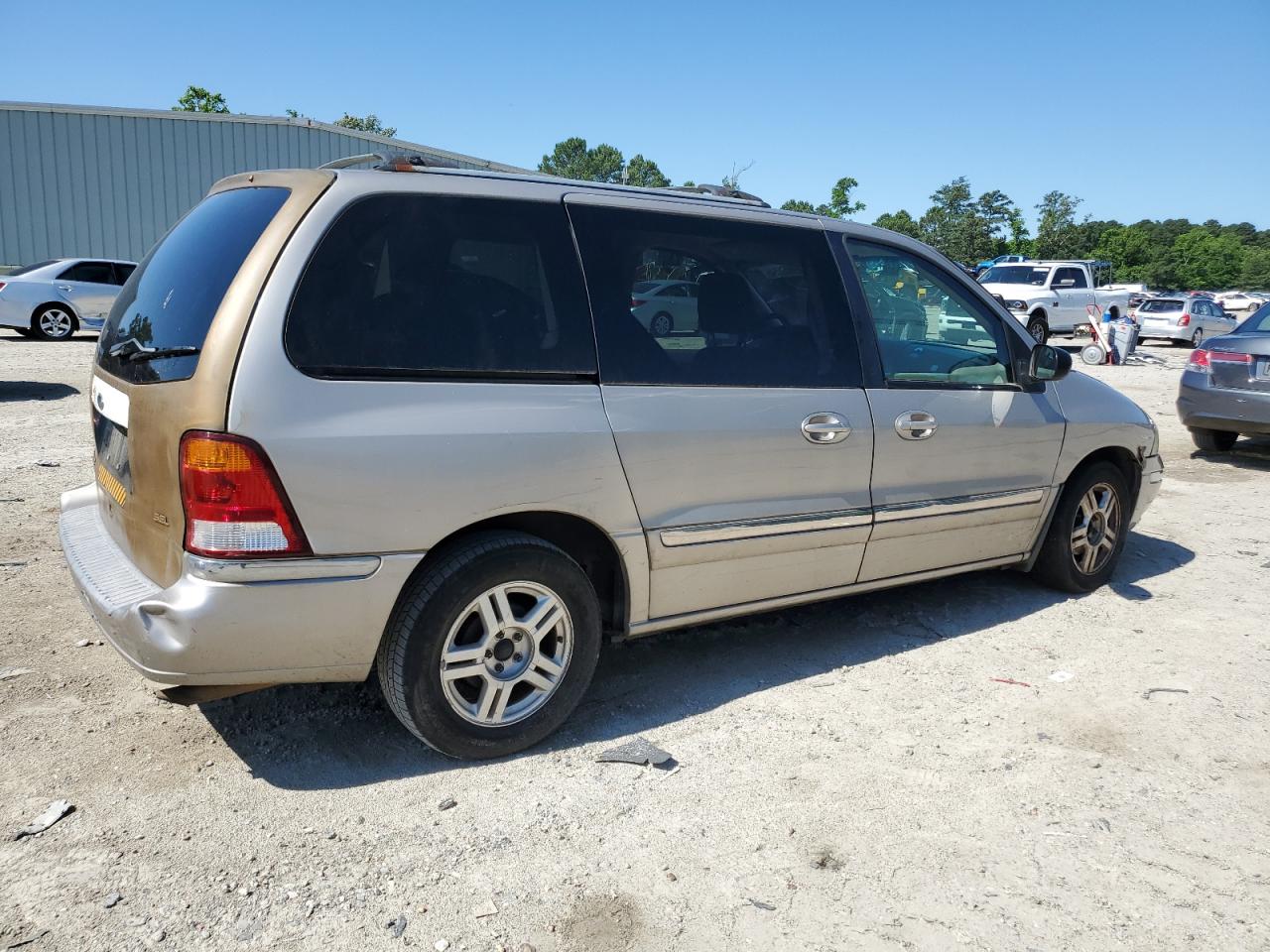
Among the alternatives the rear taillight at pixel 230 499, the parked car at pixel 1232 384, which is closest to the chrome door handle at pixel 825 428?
the rear taillight at pixel 230 499

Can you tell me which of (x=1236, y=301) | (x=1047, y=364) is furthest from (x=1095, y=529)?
(x=1236, y=301)

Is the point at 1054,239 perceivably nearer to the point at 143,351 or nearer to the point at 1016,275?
the point at 1016,275

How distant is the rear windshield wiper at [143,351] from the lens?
2873 millimetres

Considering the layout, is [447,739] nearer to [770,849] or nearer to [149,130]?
[770,849]

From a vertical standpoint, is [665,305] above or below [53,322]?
above

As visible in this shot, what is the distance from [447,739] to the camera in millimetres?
3148

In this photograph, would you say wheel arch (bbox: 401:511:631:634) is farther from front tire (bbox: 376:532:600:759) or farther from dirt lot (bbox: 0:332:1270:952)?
dirt lot (bbox: 0:332:1270:952)

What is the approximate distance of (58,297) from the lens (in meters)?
17.0

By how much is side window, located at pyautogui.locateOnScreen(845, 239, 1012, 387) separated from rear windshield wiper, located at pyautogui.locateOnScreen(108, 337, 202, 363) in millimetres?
2655

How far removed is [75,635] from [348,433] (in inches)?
85.1

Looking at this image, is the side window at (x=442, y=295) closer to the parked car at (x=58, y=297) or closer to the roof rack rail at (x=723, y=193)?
the roof rack rail at (x=723, y=193)

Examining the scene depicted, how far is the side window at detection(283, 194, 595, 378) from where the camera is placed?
287 cm

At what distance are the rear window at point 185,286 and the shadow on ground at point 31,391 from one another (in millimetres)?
8238

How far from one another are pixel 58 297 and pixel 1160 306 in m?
26.9
